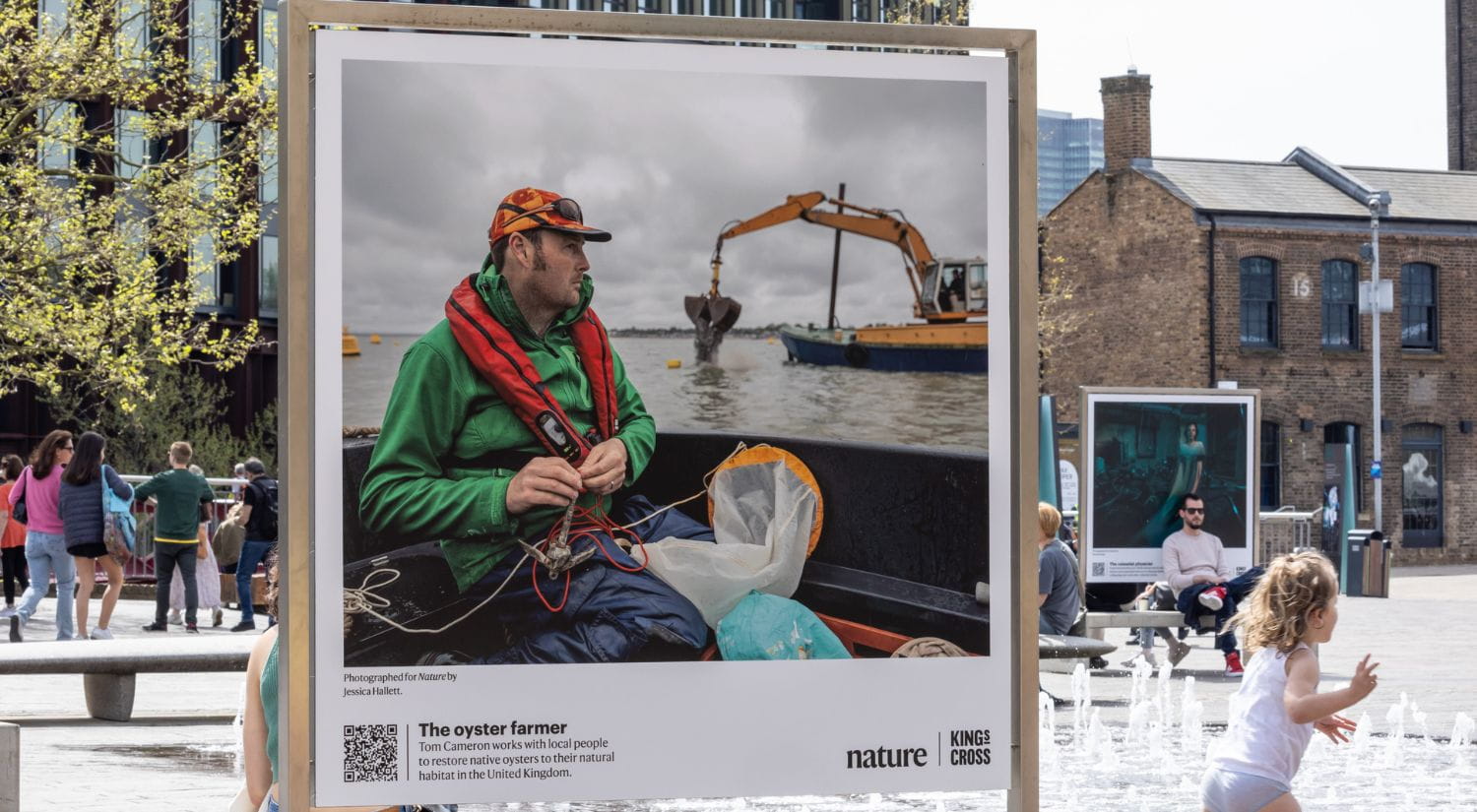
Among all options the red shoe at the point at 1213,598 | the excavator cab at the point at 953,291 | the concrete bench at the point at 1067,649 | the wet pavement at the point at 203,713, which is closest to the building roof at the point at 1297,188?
the wet pavement at the point at 203,713

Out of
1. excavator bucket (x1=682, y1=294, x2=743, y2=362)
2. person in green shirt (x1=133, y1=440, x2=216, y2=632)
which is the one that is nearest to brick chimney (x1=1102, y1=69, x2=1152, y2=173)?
person in green shirt (x1=133, y1=440, x2=216, y2=632)

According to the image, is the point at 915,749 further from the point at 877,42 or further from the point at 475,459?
the point at 877,42

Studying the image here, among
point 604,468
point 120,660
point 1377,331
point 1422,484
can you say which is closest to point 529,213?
point 604,468

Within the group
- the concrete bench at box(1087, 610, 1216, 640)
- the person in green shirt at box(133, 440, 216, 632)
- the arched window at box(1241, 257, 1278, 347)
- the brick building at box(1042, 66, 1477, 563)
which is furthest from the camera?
the arched window at box(1241, 257, 1278, 347)

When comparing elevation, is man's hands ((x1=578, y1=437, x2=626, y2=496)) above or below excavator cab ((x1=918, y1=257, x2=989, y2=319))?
below

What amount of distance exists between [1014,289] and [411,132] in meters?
1.44

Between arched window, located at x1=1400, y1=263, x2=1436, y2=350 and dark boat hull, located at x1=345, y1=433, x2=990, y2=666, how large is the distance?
135 ft

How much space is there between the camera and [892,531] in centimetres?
432

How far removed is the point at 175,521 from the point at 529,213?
44.3 feet

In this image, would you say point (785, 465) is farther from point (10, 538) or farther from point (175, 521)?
point (10, 538)

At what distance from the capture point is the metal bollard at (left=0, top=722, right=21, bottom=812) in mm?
5957

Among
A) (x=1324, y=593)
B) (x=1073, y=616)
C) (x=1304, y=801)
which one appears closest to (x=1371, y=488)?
(x=1073, y=616)

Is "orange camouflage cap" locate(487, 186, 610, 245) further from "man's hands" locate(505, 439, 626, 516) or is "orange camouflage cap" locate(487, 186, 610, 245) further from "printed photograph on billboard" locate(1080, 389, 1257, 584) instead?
"printed photograph on billboard" locate(1080, 389, 1257, 584)

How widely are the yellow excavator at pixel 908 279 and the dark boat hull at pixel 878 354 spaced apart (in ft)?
0.04
